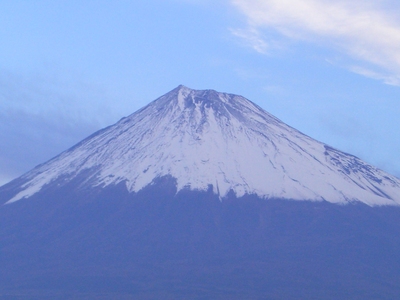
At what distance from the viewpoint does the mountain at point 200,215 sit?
81688 millimetres

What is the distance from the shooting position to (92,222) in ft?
309

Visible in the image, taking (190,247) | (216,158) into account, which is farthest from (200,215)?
(216,158)

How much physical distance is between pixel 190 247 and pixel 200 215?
550cm

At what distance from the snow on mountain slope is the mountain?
194mm

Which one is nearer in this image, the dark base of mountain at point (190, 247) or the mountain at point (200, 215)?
the dark base of mountain at point (190, 247)

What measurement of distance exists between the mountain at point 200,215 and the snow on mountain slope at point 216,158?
194mm

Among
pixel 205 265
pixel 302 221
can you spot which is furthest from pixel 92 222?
pixel 302 221

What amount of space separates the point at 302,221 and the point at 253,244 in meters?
7.53

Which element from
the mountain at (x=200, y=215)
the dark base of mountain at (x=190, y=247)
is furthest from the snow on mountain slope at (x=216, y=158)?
the dark base of mountain at (x=190, y=247)

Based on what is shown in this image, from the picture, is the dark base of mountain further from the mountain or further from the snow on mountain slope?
the snow on mountain slope

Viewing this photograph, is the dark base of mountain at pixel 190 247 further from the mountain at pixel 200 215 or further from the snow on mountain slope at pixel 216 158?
the snow on mountain slope at pixel 216 158

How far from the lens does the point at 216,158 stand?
101625mm

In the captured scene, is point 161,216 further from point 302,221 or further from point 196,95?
point 196,95

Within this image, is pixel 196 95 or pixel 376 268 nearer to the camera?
pixel 376 268
